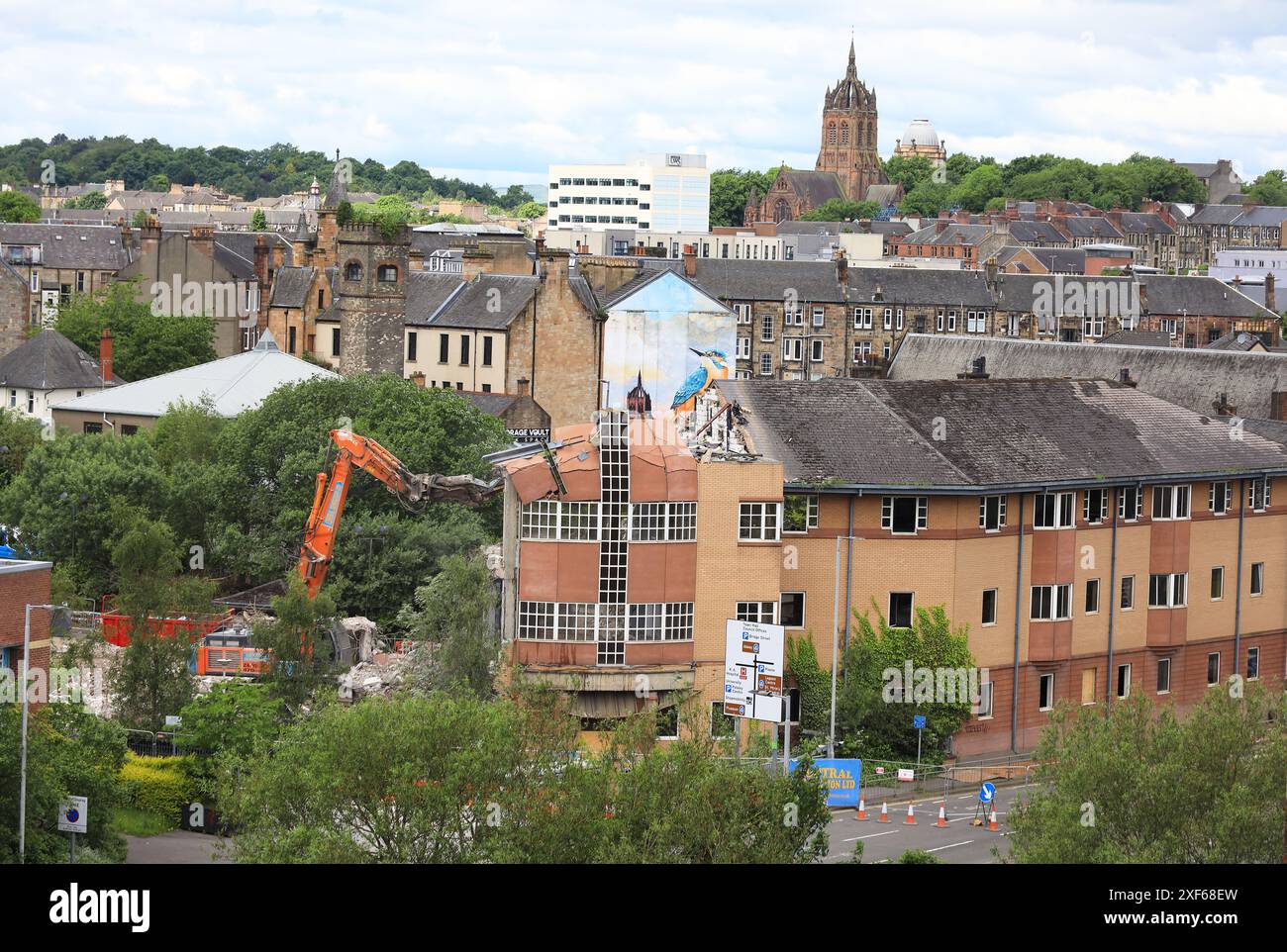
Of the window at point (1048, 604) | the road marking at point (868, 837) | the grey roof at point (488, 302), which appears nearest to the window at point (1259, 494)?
the window at point (1048, 604)

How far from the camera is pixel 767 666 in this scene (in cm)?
4600

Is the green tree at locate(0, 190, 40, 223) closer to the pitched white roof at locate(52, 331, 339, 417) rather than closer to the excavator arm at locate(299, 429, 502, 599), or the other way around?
the pitched white roof at locate(52, 331, 339, 417)

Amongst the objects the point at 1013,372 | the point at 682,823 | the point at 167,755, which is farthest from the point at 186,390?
the point at 682,823

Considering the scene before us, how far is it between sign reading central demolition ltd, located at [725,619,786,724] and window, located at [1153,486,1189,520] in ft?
57.8

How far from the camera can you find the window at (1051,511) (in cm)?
5644

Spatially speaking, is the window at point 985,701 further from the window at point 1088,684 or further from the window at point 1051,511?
the window at point 1051,511

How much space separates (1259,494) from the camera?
61.9m

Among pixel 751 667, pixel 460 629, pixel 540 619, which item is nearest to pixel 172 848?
pixel 460 629

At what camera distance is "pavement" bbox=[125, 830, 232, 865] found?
41594 millimetres

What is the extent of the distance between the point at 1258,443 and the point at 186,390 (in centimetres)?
4397

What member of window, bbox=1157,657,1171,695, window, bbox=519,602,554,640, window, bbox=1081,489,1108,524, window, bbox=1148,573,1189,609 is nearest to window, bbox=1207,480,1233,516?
window, bbox=1148,573,1189,609

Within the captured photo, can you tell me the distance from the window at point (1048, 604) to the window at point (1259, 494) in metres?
8.28
